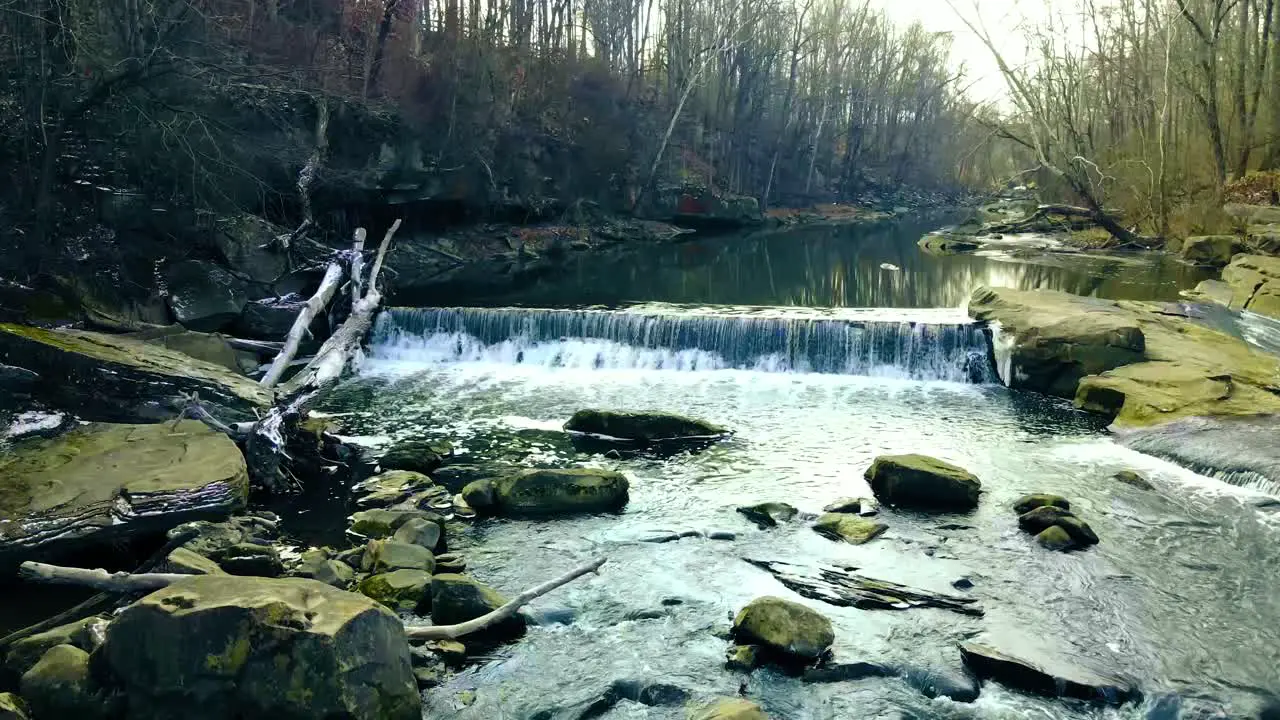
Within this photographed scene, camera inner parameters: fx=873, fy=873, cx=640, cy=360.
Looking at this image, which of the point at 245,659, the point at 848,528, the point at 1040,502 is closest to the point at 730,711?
the point at 245,659

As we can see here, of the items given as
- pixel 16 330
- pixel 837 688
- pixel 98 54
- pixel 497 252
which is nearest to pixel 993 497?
pixel 837 688

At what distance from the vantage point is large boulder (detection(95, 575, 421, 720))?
4.18 metres

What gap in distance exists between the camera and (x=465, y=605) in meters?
5.86

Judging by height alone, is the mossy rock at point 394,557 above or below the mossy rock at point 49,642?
below

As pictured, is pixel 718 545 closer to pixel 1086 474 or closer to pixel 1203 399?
pixel 1086 474

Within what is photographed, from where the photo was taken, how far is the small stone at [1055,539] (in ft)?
23.7

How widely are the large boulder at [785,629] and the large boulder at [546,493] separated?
2.65 metres

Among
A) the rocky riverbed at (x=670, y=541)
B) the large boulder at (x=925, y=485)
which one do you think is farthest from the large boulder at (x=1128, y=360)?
the large boulder at (x=925, y=485)

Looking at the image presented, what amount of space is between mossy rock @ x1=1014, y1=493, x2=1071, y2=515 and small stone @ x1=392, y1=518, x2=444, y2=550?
5.17 meters

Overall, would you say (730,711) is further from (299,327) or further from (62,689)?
(299,327)

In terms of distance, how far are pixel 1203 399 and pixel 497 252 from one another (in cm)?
2077

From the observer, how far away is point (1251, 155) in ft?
78.9

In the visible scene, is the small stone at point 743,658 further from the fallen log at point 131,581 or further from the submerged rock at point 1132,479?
the submerged rock at point 1132,479

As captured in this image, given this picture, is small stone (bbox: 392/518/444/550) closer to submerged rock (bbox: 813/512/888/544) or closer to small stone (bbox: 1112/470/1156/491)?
submerged rock (bbox: 813/512/888/544)
